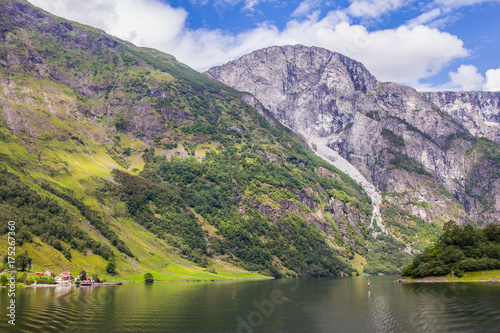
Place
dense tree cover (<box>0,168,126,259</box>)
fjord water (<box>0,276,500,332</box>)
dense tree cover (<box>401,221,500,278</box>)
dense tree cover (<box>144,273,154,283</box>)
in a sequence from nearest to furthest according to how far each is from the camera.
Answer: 1. fjord water (<box>0,276,500,332</box>)
2. dense tree cover (<box>401,221,500,278</box>)
3. dense tree cover (<box>0,168,126,259</box>)
4. dense tree cover (<box>144,273,154,283</box>)

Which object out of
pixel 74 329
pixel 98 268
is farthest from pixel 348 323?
pixel 98 268

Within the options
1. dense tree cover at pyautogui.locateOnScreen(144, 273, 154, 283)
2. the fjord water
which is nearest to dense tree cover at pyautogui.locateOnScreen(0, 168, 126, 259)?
dense tree cover at pyautogui.locateOnScreen(144, 273, 154, 283)

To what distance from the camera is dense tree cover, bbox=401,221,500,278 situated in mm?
139625

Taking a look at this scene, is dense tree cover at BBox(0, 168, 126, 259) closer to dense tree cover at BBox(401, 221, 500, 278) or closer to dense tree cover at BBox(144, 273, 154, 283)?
dense tree cover at BBox(144, 273, 154, 283)

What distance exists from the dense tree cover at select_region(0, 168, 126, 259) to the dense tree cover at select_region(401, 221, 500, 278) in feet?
474

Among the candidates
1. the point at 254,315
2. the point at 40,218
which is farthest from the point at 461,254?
the point at 40,218

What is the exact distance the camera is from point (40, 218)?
167250mm

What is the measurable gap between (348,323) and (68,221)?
155 meters

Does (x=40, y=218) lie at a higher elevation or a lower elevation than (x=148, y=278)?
higher

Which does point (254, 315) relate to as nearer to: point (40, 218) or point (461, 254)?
point (461, 254)

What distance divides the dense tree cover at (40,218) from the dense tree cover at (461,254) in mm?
144377

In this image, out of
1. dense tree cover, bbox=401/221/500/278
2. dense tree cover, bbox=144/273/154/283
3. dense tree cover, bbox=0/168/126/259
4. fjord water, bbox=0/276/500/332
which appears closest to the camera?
fjord water, bbox=0/276/500/332

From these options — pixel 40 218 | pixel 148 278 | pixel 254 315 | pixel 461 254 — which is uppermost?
pixel 40 218

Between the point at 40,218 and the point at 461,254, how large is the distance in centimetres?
18080
